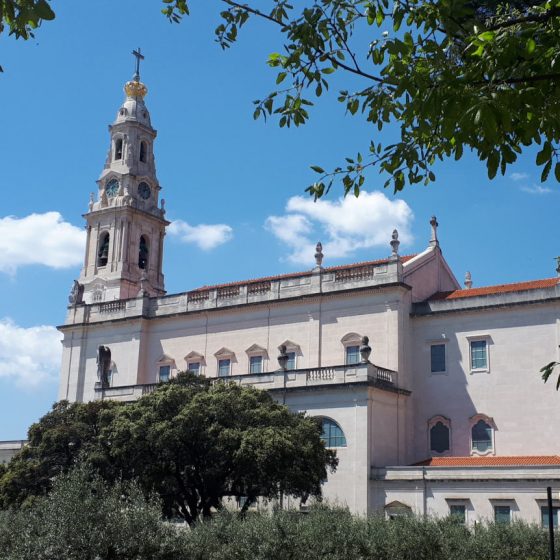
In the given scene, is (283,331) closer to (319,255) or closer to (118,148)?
(319,255)

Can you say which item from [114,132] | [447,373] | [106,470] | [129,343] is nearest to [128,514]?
[106,470]

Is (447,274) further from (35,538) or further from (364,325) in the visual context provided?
(35,538)

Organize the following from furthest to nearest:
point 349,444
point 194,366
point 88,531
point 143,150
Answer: point 143,150, point 194,366, point 349,444, point 88,531

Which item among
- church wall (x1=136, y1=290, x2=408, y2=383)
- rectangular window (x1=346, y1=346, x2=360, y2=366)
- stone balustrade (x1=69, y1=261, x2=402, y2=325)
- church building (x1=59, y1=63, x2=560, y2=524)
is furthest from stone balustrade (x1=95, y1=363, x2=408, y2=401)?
stone balustrade (x1=69, y1=261, x2=402, y2=325)

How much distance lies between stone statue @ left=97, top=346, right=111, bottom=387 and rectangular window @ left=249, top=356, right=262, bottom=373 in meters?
8.90

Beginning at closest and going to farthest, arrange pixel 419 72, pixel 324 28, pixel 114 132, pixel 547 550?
pixel 419 72
pixel 324 28
pixel 547 550
pixel 114 132

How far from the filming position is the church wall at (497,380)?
125ft

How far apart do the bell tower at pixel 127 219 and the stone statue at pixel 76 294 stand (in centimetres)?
91

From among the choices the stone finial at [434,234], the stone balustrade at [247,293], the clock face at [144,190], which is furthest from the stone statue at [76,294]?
the stone finial at [434,234]

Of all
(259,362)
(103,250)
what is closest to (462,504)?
(259,362)

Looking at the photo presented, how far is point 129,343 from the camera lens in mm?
50219

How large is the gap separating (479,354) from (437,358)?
84.9 inches

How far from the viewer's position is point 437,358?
1642 inches

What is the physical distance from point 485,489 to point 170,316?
2133 centimetres
